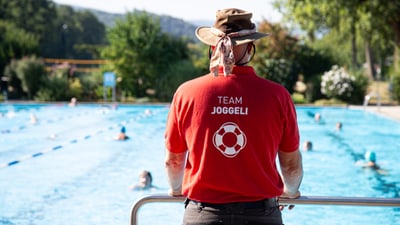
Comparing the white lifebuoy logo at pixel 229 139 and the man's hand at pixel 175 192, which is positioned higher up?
the white lifebuoy logo at pixel 229 139

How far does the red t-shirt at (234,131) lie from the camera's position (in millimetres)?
2383

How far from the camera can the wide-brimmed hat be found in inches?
96.5

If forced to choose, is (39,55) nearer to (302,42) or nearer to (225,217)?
(302,42)

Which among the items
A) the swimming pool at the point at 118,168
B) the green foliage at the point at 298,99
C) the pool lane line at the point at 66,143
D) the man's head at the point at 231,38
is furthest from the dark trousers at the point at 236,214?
the green foliage at the point at 298,99

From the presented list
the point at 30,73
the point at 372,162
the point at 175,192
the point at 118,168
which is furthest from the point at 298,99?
the point at 175,192

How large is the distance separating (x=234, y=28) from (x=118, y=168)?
8571 millimetres

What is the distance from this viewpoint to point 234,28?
2479 millimetres

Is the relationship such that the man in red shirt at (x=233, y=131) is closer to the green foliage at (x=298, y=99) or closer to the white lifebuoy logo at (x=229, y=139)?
the white lifebuoy logo at (x=229, y=139)

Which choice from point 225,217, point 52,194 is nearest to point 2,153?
point 52,194

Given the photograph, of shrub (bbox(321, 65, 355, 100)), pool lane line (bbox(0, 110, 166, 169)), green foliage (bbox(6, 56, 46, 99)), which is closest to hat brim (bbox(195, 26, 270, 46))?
pool lane line (bbox(0, 110, 166, 169))

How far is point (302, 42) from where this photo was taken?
28359mm

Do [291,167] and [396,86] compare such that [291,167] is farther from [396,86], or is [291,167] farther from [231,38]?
[396,86]

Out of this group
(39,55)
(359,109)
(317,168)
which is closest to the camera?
(317,168)

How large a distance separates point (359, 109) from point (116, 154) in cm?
1193
